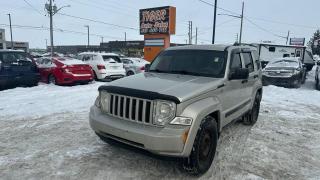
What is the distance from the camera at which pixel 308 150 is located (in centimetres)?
532

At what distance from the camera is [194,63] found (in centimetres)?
518

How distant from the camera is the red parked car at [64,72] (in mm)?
12586

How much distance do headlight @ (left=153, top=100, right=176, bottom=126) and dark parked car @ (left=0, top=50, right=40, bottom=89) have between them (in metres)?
9.05

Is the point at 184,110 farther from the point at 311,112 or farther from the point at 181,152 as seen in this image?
the point at 311,112

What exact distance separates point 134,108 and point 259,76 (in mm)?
4304

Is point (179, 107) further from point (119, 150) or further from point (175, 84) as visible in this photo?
point (119, 150)

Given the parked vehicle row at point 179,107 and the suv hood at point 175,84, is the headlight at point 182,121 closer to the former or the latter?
the parked vehicle row at point 179,107

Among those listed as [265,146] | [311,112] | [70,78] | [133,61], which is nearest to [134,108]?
[265,146]

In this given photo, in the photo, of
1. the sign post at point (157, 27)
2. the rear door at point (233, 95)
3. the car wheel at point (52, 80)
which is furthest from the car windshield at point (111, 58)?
the rear door at point (233, 95)

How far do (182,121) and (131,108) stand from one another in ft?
2.42

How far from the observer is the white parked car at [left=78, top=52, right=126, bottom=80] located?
14.6 meters

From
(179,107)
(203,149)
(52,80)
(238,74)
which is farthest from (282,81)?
(179,107)

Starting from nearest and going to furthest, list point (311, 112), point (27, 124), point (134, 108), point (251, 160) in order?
point (134, 108) → point (251, 160) → point (27, 124) → point (311, 112)

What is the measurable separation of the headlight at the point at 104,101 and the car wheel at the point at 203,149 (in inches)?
54.9
